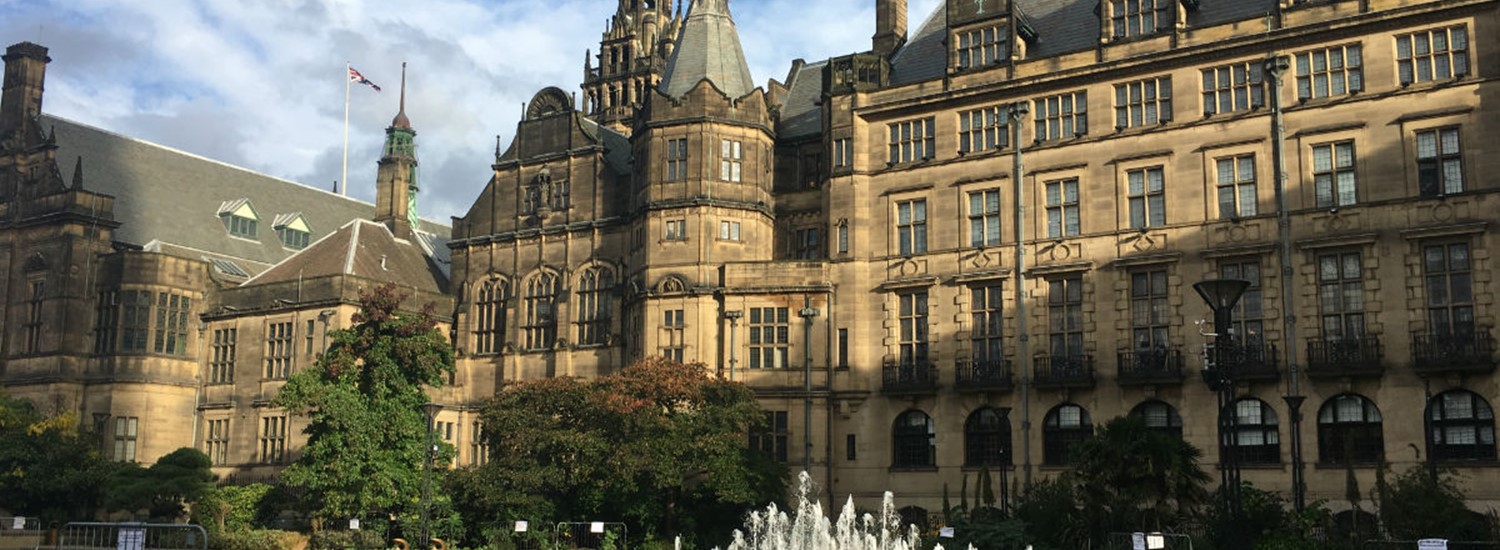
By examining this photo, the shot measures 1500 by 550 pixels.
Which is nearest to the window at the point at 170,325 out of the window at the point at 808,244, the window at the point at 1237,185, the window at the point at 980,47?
the window at the point at 808,244

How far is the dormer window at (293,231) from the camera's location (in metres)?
77.4

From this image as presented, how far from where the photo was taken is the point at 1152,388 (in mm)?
44938

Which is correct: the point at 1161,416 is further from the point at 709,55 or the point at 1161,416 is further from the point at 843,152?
the point at 709,55

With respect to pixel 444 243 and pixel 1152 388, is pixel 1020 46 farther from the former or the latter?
pixel 444 243

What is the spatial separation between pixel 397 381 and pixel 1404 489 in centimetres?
3224

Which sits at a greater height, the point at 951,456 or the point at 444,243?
the point at 444,243

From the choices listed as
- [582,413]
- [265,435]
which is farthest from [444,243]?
[582,413]

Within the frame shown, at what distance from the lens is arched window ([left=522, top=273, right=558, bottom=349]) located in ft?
197

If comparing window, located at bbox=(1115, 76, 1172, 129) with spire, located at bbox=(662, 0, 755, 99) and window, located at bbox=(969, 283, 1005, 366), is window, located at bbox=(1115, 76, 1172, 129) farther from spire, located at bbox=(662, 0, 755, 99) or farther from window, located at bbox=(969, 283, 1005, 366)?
spire, located at bbox=(662, 0, 755, 99)

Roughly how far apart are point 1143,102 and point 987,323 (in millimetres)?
9404

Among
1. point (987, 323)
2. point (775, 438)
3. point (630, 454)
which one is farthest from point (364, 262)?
point (987, 323)

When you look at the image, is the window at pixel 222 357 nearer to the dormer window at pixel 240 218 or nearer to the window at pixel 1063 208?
the dormer window at pixel 240 218

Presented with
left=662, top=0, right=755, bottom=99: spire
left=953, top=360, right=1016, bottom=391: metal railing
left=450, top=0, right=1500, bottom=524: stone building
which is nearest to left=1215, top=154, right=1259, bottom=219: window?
left=450, top=0, right=1500, bottom=524: stone building

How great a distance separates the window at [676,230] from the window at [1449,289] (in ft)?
86.9
